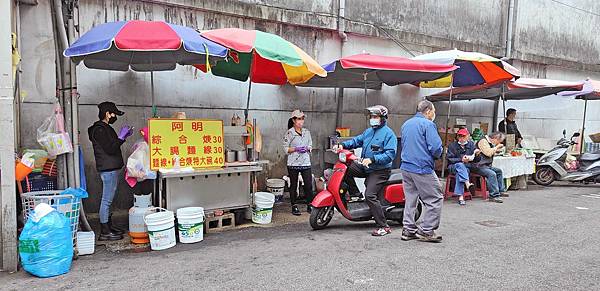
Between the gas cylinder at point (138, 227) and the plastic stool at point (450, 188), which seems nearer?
the gas cylinder at point (138, 227)

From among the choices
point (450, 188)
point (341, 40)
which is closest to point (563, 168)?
point (450, 188)

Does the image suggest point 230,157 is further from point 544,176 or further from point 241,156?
point 544,176

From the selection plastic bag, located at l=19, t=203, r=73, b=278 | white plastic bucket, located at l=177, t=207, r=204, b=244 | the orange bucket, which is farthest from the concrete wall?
plastic bag, located at l=19, t=203, r=73, b=278

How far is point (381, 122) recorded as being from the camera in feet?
18.1

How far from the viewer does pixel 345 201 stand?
571 centimetres

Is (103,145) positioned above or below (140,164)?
above

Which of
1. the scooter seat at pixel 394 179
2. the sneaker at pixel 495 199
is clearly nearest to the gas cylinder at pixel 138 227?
the scooter seat at pixel 394 179

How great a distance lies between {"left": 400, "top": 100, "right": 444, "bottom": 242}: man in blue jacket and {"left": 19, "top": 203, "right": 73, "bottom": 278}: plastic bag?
3736 millimetres

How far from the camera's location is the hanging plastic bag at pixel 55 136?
484cm

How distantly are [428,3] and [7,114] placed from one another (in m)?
9.08

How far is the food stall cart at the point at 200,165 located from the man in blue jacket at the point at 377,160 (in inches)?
59.3

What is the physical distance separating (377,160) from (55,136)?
148 inches

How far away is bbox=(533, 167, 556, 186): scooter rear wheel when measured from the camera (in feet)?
33.5

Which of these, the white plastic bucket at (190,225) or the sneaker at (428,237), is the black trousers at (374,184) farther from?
the white plastic bucket at (190,225)
